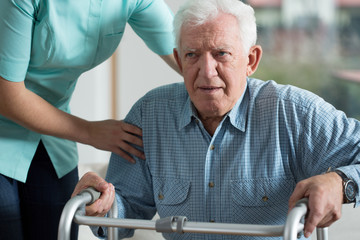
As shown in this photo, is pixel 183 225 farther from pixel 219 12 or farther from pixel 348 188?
pixel 219 12

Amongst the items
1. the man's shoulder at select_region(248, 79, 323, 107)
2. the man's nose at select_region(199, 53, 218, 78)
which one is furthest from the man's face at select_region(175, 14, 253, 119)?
the man's shoulder at select_region(248, 79, 323, 107)

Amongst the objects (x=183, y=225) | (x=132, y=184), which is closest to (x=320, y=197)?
(x=183, y=225)

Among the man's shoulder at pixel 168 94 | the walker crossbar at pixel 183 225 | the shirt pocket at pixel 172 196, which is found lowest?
the shirt pocket at pixel 172 196

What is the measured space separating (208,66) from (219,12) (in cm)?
16

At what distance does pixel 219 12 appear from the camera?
154 centimetres

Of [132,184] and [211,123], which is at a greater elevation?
[211,123]

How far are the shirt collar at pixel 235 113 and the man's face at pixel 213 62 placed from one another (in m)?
0.04

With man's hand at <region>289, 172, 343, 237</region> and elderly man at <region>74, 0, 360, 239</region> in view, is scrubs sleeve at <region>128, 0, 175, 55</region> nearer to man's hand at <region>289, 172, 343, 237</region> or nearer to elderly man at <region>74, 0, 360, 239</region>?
elderly man at <region>74, 0, 360, 239</region>

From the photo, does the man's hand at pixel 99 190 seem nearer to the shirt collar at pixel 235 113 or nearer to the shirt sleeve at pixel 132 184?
the shirt sleeve at pixel 132 184

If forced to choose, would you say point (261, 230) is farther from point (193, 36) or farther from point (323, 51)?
point (323, 51)

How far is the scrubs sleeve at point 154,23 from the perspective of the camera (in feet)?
5.79

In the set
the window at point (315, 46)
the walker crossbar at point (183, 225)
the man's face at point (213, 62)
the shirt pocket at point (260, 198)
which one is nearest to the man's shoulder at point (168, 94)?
the man's face at point (213, 62)

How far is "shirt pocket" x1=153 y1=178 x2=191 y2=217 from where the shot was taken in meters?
1.62

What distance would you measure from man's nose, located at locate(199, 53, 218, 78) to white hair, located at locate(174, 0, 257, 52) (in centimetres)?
10
